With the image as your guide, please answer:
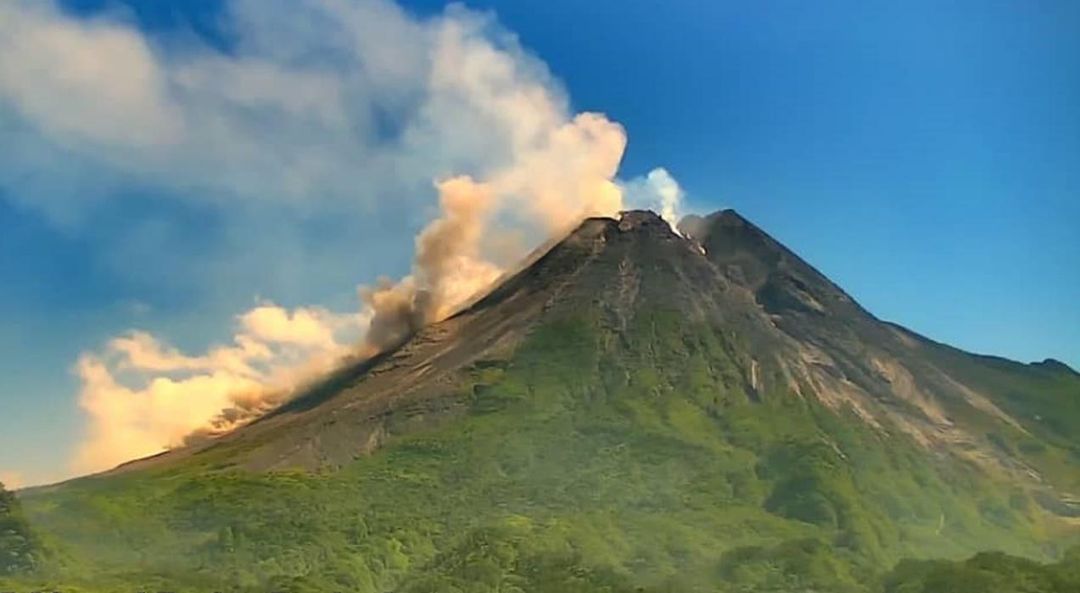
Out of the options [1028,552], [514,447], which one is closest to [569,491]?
[514,447]

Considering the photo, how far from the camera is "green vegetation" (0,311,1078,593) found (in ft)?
406

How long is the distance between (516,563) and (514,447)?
57954mm

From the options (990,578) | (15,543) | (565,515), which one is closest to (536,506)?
(565,515)

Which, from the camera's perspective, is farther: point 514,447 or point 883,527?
point 514,447

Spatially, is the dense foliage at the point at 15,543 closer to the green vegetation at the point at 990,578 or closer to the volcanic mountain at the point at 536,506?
the volcanic mountain at the point at 536,506

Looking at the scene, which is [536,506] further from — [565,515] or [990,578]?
[990,578]

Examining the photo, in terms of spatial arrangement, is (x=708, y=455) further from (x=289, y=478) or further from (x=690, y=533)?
(x=289, y=478)

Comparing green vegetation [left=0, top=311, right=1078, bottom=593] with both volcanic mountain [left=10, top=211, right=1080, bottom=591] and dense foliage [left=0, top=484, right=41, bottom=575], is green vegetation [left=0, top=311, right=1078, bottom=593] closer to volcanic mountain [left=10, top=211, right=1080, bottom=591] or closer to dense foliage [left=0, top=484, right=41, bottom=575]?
volcanic mountain [left=10, top=211, right=1080, bottom=591]

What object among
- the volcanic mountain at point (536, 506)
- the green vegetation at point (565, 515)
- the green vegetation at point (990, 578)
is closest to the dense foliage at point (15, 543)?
the green vegetation at point (565, 515)

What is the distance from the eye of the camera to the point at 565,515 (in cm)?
15650

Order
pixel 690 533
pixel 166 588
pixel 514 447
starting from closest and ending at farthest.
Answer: pixel 166 588 < pixel 690 533 < pixel 514 447

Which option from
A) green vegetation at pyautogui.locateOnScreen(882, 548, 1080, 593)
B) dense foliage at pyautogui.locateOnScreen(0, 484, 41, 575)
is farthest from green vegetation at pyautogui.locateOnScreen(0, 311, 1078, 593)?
dense foliage at pyautogui.locateOnScreen(0, 484, 41, 575)

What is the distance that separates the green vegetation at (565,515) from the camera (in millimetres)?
123750

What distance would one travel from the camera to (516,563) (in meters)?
125
